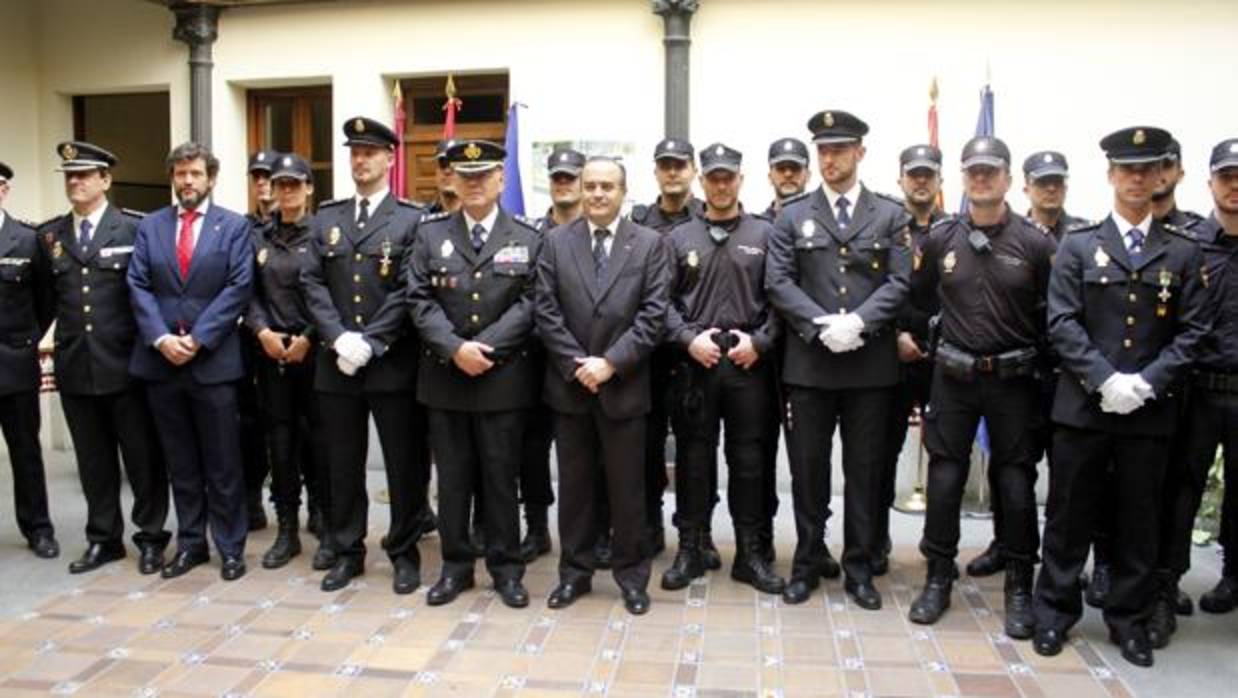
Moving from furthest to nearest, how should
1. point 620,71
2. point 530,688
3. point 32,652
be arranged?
point 620,71, point 32,652, point 530,688

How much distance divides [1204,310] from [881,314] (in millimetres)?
1148

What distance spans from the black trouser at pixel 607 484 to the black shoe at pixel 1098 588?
1.90 metres

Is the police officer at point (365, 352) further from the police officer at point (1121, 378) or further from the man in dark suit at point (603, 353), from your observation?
the police officer at point (1121, 378)

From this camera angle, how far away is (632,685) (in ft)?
12.1

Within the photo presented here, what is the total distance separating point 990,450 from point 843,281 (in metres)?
0.91

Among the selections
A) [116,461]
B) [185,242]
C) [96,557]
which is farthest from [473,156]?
[96,557]

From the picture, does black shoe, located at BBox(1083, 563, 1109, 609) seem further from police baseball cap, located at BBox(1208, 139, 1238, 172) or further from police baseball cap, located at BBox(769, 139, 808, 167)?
police baseball cap, located at BBox(769, 139, 808, 167)

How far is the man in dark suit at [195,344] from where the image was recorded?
15.8 ft

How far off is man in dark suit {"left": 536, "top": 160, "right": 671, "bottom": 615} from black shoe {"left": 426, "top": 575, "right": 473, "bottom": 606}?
414 millimetres

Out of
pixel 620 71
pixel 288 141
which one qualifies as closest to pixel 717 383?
Result: pixel 620 71

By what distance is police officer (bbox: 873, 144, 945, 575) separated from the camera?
4.87 meters

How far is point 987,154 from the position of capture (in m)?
4.17

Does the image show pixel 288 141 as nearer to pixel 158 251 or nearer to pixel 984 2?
pixel 158 251

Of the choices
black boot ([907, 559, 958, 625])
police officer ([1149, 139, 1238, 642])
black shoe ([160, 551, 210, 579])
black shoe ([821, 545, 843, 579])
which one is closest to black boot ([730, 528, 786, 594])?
black shoe ([821, 545, 843, 579])
